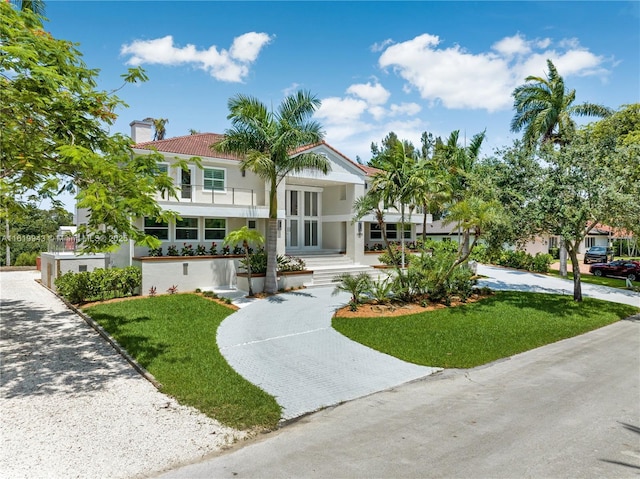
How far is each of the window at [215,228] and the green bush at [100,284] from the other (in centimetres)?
434

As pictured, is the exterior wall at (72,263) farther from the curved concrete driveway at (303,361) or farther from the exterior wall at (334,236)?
the exterior wall at (334,236)

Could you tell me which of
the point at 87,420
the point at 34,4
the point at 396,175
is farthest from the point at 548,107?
the point at 34,4

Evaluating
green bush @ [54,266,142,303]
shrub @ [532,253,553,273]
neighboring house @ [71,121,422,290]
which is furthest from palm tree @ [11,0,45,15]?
shrub @ [532,253,553,273]

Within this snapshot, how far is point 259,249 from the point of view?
20.2m

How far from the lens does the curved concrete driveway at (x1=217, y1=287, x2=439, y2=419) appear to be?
7.64 m

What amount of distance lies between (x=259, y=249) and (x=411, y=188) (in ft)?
28.8

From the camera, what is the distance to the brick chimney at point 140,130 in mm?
21641

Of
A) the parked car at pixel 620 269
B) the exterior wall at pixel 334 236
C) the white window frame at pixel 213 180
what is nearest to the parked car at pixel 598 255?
the parked car at pixel 620 269

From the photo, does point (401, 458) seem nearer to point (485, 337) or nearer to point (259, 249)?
point (485, 337)

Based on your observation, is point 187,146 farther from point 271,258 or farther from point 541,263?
point 541,263

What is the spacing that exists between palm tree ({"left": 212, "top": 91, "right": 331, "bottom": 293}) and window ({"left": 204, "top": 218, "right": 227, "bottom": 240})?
4.74 m

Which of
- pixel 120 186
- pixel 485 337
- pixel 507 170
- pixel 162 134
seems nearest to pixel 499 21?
pixel 507 170

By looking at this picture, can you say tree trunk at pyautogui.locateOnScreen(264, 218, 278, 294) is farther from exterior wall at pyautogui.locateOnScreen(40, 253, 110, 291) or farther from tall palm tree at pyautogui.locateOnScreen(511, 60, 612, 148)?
tall palm tree at pyautogui.locateOnScreen(511, 60, 612, 148)

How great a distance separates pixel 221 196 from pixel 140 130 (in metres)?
6.31
